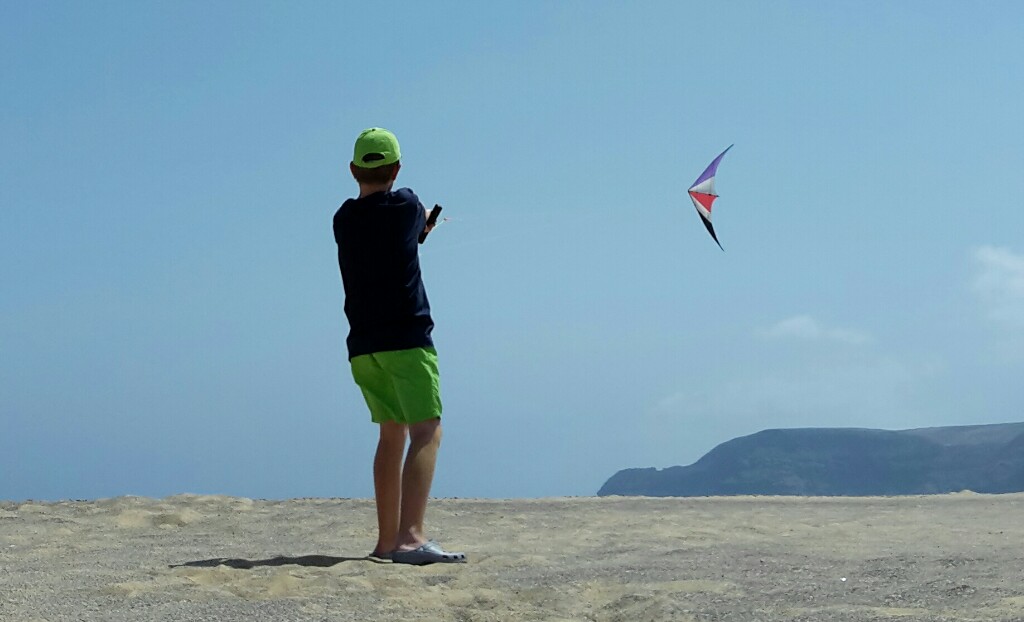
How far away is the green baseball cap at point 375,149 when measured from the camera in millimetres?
5207

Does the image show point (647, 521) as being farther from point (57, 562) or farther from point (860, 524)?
point (57, 562)

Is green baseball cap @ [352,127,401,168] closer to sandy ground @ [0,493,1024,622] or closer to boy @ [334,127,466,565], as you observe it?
boy @ [334,127,466,565]

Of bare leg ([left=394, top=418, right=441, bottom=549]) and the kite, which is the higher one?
the kite

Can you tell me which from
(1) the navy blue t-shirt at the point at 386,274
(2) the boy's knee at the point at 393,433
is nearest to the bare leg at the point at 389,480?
(2) the boy's knee at the point at 393,433

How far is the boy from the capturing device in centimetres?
512

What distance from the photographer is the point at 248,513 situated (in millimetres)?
7840

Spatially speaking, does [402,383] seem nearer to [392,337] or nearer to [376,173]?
[392,337]

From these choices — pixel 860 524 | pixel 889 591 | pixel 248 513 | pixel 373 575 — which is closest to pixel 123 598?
pixel 373 575

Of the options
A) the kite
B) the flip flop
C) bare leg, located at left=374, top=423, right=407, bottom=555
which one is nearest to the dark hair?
bare leg, located at left=374, top=423, right=407, bottom=555

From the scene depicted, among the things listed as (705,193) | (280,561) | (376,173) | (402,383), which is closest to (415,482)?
(402,383)

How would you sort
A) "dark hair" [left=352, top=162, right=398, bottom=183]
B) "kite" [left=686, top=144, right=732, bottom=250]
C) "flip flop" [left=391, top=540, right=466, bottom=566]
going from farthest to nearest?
"kite" [left=686, top=144, right=732, bottom=250], "dark hair" [left=352, top=162, right=398, bottom=183], "flip flop" [left=391, top=540, right=466, bottom=566]

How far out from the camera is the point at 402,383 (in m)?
5.11

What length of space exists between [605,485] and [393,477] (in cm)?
9192

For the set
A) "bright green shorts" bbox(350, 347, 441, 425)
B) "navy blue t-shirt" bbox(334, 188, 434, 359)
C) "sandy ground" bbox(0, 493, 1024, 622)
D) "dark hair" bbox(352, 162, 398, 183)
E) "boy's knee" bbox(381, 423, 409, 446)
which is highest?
"dark hair" bbox(352, 162, 398, 183)
